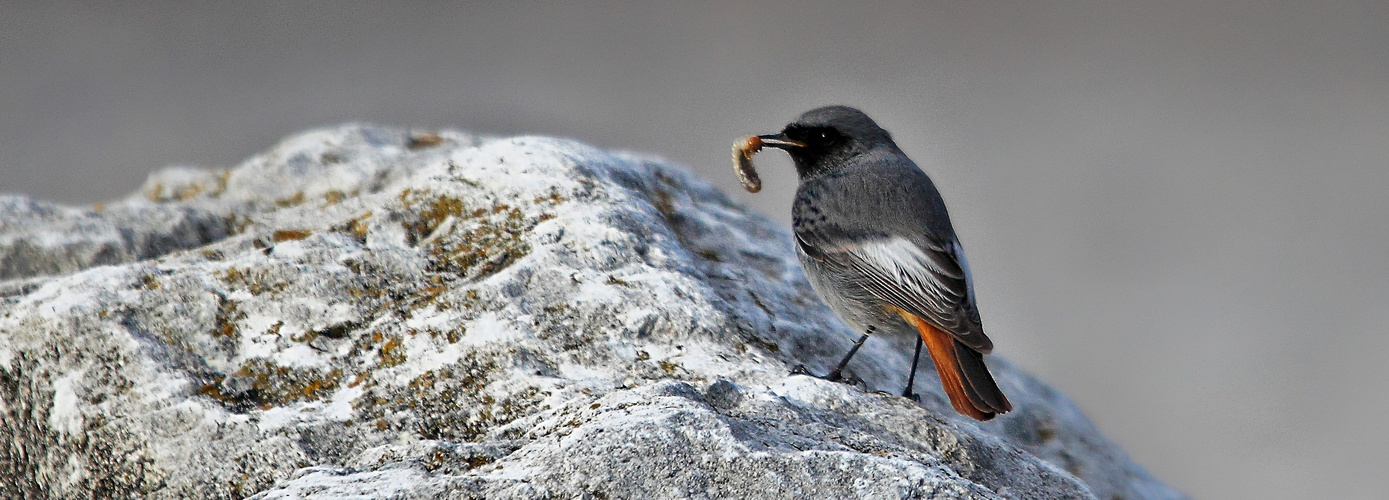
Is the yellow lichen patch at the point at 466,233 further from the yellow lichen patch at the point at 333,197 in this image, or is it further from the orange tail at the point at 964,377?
the orange tail at the point at 964,377

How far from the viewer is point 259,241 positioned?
4.33 meters

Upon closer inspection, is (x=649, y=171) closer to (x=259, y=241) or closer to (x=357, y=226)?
(x=357, y=226)

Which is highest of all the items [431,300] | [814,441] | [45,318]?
[814,441]

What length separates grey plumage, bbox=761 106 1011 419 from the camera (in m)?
3.84

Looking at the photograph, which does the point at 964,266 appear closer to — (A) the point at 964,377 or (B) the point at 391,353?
(A) the point at 964,377

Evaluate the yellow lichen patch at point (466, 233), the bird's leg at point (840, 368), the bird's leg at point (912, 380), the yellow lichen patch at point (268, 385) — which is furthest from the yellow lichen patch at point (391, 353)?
the bird's leg at point (912, 380)

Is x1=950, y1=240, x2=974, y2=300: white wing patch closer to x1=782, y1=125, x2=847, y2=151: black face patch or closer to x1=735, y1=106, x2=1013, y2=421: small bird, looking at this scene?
x1=735, y1=106, x2=1013, y2=421: small bird

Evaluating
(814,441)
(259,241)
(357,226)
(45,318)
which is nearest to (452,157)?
(357,226)

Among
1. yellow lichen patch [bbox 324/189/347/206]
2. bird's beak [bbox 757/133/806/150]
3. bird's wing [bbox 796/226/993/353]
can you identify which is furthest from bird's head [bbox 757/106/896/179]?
yellow lichen patch [bbox 324/189/347/206]

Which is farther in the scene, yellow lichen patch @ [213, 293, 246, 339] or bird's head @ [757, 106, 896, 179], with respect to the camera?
bird's head @ [757, 106, 896, 179]

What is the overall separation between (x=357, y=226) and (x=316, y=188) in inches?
45.4

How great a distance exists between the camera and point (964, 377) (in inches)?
147

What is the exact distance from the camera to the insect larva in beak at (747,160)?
496 centimetres

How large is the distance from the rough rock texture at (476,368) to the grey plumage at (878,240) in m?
0.22
